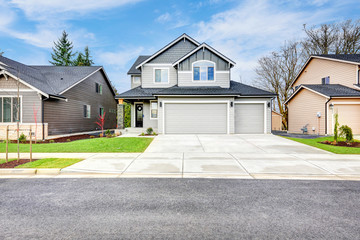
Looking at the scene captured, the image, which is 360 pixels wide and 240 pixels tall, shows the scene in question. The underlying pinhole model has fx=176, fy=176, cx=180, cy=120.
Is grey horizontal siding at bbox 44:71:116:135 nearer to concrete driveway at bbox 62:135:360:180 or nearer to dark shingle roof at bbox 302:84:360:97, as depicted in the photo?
concrete driveway at bbox 62:135:360:180

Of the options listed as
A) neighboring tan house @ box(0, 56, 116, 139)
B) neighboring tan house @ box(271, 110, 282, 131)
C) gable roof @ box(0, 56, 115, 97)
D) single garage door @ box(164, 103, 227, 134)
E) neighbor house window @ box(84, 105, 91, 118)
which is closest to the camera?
neighboring tan house @ box(0, 56, 116, 139)

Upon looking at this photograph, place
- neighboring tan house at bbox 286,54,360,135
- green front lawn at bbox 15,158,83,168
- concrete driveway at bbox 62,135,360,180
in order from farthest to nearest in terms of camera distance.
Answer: neighboring tan house at bbox 286,54,360,135, green front lawn at bbox 15,158,83,168, concrete driveway at bbox 62,135,360,180

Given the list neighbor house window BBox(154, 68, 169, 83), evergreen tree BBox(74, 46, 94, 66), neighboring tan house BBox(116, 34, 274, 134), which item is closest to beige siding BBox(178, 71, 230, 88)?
neighboring tan house BBox(116, 34, 274, 134)

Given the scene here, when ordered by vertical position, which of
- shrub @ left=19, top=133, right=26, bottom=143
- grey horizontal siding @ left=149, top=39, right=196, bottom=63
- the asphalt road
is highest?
grey horizontal siding @ left=149, top=39, right=196, bottom=63

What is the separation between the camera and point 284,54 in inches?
1038

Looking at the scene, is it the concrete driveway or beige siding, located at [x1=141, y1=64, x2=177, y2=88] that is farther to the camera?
beige siding, located at [x1=141, y1=64, x2=177, y2=88]

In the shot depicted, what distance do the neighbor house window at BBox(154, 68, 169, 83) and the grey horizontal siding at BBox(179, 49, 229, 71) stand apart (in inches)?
82.4

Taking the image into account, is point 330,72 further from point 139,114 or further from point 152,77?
point 139,114

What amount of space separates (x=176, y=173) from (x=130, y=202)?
6.72ft

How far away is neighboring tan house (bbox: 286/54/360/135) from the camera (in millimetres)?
14805

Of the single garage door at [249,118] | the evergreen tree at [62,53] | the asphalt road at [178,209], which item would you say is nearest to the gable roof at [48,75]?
the asphalt road at [178,209]

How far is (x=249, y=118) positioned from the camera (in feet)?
50.2

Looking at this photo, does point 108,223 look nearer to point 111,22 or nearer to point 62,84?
point 62,84

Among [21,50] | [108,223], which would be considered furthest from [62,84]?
[21,50]
